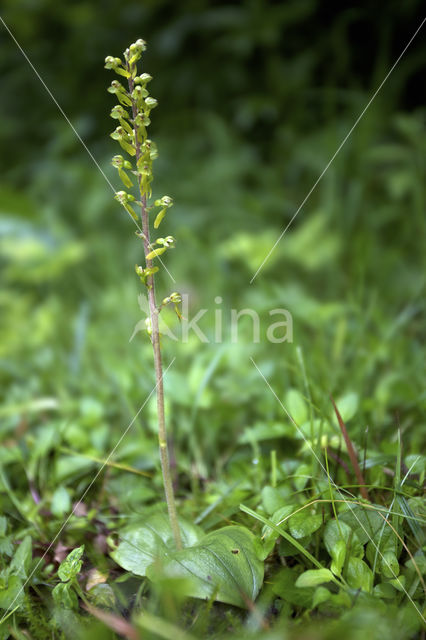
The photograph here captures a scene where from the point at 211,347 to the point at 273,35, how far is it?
234 cm

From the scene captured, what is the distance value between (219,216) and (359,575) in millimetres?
2578

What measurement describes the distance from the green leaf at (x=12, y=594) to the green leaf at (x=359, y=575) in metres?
0.67

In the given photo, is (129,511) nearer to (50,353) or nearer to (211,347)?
(211,347)

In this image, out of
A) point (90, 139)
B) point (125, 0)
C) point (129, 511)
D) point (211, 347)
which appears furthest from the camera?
point (90, 139)

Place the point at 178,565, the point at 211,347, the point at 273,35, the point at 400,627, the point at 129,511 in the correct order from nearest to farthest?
1. the point at 400,627
2. the point at 178,565
3. the point at 129,511
4. the point at 211,347
5. the point at 273,35

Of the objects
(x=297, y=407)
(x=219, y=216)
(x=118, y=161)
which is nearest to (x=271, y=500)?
(x=297, y=407)

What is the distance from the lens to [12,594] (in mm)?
1059

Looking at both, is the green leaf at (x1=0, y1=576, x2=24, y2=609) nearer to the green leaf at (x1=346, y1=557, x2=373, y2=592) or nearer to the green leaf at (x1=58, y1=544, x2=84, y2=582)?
the green leaf at (x1=58, y1=544, x2=84, y2=582)

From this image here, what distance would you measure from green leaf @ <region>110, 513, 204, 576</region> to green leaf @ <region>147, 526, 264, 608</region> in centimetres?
8

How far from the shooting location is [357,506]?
1116mm

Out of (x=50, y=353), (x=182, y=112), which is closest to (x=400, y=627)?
(x=50, y=353)

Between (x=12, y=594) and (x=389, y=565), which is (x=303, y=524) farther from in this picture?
(x=12, y=594)

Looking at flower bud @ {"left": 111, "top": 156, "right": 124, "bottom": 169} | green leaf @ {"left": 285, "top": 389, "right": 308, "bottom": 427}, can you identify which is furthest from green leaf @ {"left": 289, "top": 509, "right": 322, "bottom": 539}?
flower bud @ {"left": 111, "top": 156, "right": 124, "bottom": 169}

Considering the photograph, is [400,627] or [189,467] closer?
[400,627]
